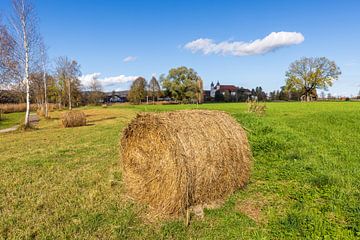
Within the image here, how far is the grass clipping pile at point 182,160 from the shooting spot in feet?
14.9

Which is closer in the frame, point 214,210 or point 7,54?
point 214,210

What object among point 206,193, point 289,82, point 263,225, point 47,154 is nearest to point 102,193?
point 206,193

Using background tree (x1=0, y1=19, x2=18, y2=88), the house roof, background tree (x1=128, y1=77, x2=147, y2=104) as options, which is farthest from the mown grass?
the house roof

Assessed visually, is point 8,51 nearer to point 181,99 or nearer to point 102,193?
point 102,193

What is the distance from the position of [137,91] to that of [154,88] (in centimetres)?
1368

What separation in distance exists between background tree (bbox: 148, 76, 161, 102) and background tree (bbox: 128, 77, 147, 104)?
6.42 m

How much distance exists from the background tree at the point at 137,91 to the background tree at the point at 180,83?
8.72 m

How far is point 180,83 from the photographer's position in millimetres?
92375

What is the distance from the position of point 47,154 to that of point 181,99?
3293 inches

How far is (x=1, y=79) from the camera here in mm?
22062

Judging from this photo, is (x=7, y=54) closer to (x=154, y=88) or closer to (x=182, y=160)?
(x=182, y=160)

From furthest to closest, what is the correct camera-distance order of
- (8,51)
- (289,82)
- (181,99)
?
(181,99) → (289,82) → (8,51)

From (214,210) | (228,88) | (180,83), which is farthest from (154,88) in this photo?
(214,210)

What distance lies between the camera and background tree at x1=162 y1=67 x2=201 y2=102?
90938 millimetres
